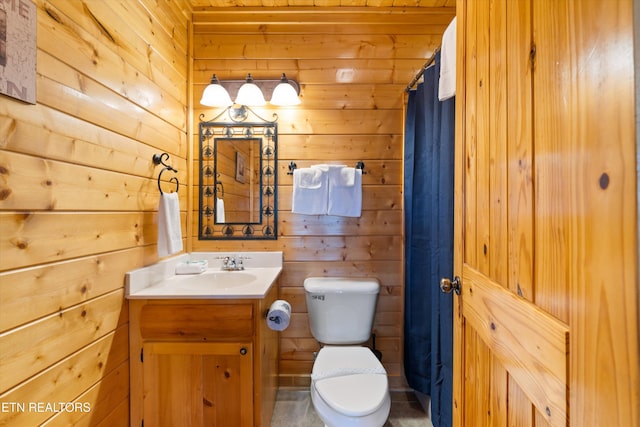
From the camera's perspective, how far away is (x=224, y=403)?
125cm

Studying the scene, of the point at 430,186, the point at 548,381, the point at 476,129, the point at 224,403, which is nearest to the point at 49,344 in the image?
the point at 224,403

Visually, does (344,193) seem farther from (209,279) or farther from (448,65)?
(209,279)

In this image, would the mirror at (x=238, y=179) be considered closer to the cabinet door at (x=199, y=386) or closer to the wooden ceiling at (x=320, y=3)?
the wooden ceiling at (x=320, y=3)

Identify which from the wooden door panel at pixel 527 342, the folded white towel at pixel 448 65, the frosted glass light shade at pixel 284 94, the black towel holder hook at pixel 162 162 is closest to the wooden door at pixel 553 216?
the wooden door panel at pixel 527 342

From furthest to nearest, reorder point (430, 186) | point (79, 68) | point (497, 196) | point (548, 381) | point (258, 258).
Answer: point (258, 258), point (430, 186), point (79, 68), point (497, 196), point (548, 381)

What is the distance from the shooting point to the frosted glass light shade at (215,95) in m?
1.78

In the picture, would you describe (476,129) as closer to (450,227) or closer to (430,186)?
(450,227)

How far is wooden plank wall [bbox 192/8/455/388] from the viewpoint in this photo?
189cm

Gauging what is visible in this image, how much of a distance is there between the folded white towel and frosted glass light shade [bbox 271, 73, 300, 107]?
2.91 feet

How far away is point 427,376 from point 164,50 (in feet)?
7.63

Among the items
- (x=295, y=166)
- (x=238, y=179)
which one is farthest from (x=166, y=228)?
(x=295, y=166)

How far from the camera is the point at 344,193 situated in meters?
1.78

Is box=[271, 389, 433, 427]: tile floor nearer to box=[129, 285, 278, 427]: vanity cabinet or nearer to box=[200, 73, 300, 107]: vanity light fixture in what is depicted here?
box=[129, 285, 278, 427]: vanity cabinet

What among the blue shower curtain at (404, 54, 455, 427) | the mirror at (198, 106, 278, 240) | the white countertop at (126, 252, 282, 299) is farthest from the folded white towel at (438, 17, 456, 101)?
the white countertop at (126, 252, 282, 299)
